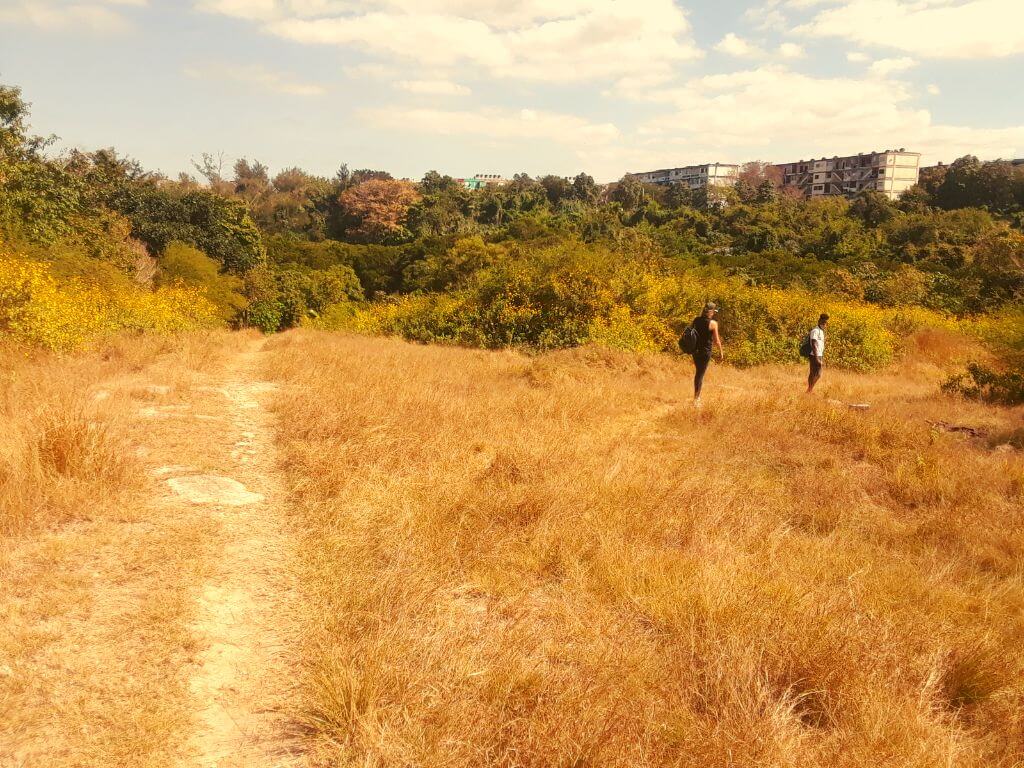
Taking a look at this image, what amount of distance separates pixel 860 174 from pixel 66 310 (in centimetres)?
9032

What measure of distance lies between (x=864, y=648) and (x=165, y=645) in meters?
3.25

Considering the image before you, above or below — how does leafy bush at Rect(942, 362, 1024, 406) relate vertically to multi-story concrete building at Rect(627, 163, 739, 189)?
below

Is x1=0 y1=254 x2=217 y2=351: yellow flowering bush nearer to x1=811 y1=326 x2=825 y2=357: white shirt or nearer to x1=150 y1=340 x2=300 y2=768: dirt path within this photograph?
x1=150 y1=340 x2=300 y2=768: dirt path

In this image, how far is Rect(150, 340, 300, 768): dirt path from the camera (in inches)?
93.9

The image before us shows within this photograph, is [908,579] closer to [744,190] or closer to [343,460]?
[343,460]

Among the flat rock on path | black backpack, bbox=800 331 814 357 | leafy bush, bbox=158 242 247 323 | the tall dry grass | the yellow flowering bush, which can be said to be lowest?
the tall dry grass

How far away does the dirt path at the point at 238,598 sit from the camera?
2.38 meters

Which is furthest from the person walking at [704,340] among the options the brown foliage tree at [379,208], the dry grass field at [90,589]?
→ the brown foliage tree at [379,208]

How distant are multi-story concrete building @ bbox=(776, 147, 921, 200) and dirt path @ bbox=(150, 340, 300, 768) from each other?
270 ft

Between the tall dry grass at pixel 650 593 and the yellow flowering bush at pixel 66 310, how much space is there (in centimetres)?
480

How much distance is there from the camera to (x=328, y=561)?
377 cm

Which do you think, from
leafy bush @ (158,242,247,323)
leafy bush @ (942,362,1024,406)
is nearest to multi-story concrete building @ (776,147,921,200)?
leafy bush @ (158,242,247,323)

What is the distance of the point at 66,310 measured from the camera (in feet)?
34.6

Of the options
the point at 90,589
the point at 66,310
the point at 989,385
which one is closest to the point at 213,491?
the point at 90,589
